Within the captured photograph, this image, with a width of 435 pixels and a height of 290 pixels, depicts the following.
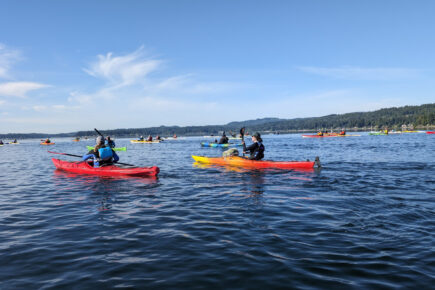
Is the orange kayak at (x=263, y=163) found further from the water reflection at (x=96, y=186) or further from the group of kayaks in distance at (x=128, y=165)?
the water reflection at (x=96, y=186)

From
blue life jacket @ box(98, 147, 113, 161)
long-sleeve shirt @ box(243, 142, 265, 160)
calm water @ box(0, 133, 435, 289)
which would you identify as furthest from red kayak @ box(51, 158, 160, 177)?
long-sleeve shirt @ box(243, 142, 265, 160)

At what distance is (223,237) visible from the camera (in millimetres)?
6055

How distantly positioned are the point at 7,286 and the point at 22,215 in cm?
490

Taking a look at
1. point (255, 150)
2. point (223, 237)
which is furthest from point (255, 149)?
point (223, 237)

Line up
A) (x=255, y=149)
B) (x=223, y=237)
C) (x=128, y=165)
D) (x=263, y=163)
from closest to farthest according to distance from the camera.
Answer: (x=223, y=237), (x=128, y=165), (x=263, y=163), (x=255, y=149)

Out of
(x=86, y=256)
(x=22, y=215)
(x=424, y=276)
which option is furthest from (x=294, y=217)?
(x=22, y=215)

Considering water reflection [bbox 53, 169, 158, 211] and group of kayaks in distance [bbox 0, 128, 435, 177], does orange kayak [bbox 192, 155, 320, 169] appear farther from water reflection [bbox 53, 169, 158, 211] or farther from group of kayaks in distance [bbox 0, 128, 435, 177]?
water reflection [bbox 53, 169, 158, 211]

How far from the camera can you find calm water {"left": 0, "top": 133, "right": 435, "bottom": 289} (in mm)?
4359

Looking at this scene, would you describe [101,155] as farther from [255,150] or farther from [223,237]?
[223,237]

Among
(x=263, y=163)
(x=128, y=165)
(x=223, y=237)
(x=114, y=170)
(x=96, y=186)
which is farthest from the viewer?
(x=263, y=163)

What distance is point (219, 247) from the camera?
5.53 m

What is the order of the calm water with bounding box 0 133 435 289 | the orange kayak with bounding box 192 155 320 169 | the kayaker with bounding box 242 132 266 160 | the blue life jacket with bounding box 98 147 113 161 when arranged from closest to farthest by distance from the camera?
the calm water with bounding box 0 133 435 289, the blue life jacket with bounding box 98 147 113 161, the orange kayak with bounding box 192 155 320 169, the kayaker with bounding box 242 132 266 160

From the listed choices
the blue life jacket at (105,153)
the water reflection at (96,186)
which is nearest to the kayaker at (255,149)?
the water reflection at (96,186)

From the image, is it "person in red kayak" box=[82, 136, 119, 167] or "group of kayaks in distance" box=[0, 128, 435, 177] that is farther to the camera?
"person in red kayak" box=[82, 136, 119, 167]
